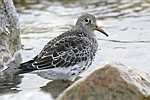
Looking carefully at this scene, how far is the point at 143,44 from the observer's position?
9.48 metres

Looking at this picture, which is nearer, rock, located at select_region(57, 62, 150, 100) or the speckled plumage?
rock, located at select_region(57, 62, 150, 100)

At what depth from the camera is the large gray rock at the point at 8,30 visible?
28.7ft

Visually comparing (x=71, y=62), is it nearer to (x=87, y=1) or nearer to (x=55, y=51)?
(x=55, y=51)

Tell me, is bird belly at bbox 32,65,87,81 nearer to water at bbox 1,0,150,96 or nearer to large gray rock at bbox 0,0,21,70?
water at bbox 1,0,150,96

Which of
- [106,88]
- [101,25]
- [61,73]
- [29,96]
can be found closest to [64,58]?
[61,73]

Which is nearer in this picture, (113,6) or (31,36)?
(31,36)

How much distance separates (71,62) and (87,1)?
6.81 meters

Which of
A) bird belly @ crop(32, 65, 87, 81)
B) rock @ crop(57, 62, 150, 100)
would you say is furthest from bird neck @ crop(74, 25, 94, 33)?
rock @ crop(57, 62, 150, 100)

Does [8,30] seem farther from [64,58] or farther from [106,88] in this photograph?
[106,88]

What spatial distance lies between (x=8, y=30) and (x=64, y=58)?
2232 millimetres

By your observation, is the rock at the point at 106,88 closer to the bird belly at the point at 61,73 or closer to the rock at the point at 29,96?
the rock at the point at 29,96

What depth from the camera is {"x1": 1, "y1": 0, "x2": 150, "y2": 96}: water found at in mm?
8535

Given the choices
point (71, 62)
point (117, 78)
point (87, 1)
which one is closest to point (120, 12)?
point (87, 1)

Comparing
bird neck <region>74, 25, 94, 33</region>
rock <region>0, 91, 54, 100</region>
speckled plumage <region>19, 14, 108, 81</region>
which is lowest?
rock <region>0, 91, 54, 100</region>
